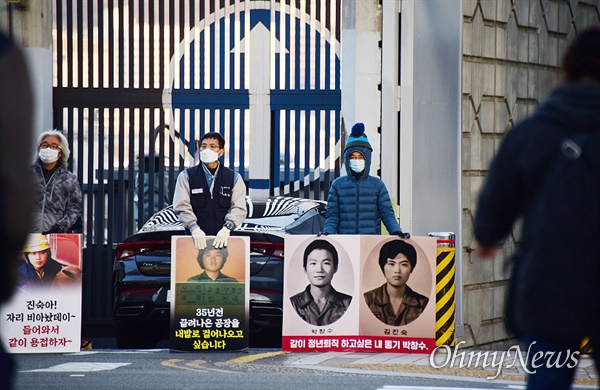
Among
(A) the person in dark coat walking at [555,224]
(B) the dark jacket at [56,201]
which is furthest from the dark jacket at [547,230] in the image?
(B) the dark jacket at [56,201]

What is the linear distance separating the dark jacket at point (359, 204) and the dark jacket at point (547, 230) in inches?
246

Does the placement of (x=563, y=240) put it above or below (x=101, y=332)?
above

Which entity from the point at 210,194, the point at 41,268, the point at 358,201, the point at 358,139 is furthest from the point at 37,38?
the point at 358,201

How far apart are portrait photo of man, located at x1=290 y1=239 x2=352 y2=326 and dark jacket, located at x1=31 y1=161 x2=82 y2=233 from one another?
2.01 metres

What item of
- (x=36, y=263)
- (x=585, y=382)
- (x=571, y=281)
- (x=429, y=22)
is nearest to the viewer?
(x=571, y=281)

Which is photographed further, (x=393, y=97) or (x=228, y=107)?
(x=228, y=107)

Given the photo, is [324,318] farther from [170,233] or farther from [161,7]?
[161,7]

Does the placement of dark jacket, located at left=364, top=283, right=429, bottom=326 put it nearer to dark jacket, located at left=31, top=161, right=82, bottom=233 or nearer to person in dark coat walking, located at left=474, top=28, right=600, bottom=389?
dark jacket, located at left=31, top=161, right=82, bottom=233

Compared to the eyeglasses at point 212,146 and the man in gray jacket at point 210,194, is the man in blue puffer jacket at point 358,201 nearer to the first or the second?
the man in gray jacket at point 210,194

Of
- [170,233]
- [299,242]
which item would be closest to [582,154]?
[299,242]

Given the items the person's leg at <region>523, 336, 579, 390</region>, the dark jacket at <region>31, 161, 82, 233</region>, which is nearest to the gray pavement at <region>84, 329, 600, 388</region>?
the dark jacket at <region>31, 161, 82, 233</region>

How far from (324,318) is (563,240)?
629 centimetres

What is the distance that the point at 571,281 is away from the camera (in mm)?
4211

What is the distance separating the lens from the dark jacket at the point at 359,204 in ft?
35.1
